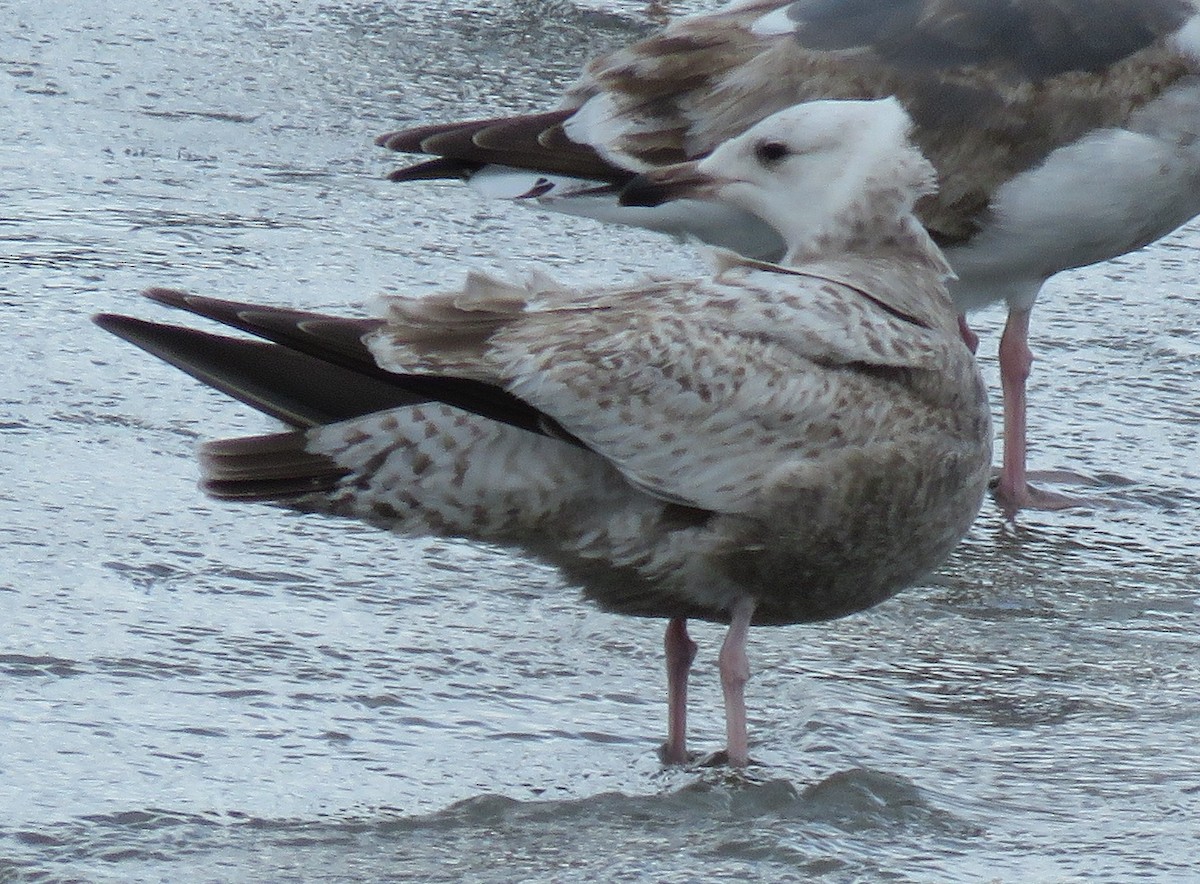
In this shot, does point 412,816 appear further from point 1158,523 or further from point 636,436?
point 1158,523

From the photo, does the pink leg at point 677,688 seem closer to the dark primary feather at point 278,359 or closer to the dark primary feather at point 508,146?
the dark primary feather at point 278,359

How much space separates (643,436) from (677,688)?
46 centimetres

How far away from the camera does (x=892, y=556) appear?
13.6 feet

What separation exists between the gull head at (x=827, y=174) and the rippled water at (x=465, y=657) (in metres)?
0.80

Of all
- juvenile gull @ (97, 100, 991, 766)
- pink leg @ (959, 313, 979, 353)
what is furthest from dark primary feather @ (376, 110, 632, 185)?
juvenile gull @ (97, 100, 991, 766)

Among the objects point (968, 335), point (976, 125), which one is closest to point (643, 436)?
point (968, 335)

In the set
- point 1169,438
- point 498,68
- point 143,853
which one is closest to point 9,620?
point 143,853

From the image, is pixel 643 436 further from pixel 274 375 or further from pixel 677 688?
pixel 274 375

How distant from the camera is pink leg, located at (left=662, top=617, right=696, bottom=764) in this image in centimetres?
403

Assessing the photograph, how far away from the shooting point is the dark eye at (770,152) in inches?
185

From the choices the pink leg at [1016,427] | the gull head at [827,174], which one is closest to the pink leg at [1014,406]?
the pink leg at [1016,427]

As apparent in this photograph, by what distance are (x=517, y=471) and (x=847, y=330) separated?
2.07 feet

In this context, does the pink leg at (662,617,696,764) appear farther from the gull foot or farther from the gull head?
the gull foot

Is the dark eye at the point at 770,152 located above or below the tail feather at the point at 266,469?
above
